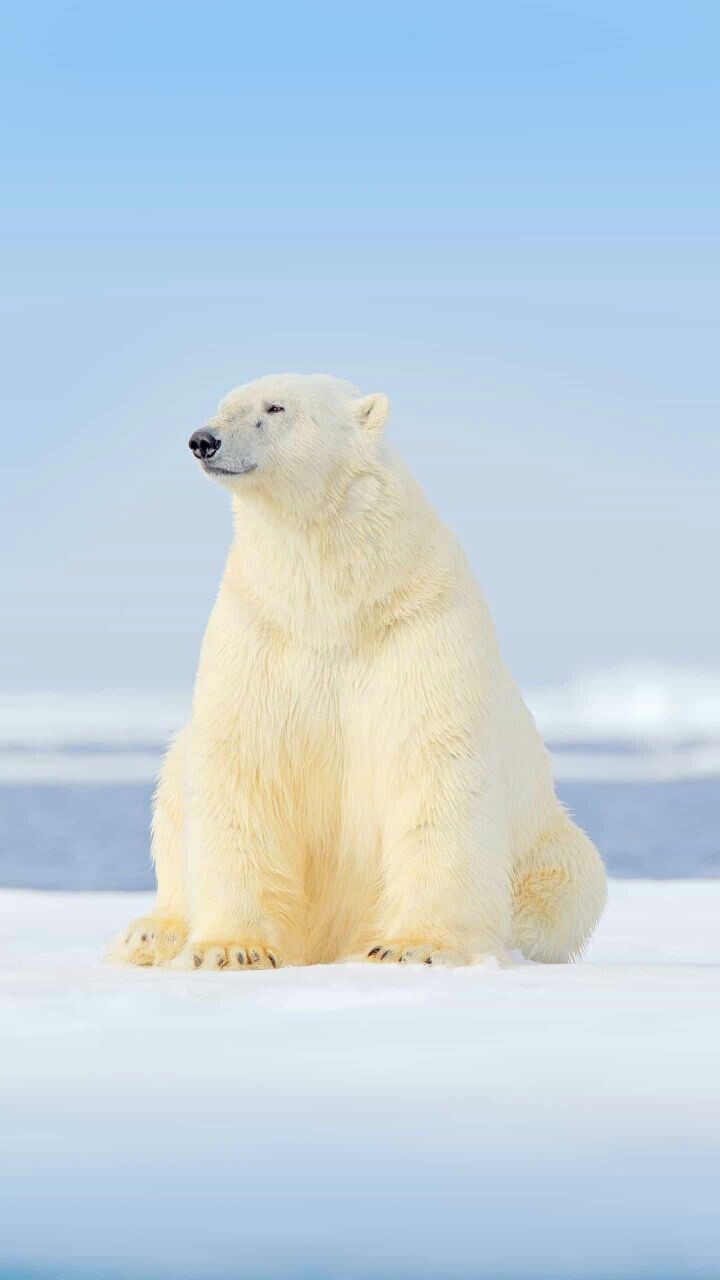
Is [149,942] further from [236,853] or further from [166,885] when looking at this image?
[236,853]

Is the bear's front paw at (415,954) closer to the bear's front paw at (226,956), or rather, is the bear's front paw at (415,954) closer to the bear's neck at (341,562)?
the bear's front paw at (226,956)

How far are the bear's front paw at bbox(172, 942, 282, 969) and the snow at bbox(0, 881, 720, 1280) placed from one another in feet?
0.75

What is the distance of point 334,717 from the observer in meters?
5.60

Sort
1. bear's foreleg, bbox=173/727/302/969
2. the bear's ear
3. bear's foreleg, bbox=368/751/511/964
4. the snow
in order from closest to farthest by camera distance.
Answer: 1. the snow
2. bear's foreleg, bbox=368/751/511/964
3. bear's foreleg, bbox=173/727/302/969
4. the bear's ear

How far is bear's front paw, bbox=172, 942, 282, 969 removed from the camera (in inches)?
211

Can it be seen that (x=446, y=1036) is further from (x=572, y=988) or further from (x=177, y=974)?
(x=177, y=974)

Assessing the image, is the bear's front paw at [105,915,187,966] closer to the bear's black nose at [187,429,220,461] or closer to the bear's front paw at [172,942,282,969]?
the bear's front paw at [172,942,282,969]

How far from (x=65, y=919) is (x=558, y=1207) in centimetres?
469

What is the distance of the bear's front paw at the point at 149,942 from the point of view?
5828mm

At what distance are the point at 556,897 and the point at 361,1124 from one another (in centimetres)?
226

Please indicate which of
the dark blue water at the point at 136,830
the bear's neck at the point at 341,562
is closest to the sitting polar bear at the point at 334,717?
the bear's neck at the point at 341,562

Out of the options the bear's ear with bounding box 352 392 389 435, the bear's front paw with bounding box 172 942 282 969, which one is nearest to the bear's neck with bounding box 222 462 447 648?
the bear's ear with bounding box 352 392 389 435

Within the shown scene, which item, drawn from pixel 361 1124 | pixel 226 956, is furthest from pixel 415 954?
pixel 361 1124

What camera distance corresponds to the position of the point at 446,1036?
4340 millimetres
